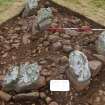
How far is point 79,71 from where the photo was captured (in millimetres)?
3133

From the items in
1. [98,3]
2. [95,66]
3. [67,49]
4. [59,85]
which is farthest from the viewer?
[98,3]

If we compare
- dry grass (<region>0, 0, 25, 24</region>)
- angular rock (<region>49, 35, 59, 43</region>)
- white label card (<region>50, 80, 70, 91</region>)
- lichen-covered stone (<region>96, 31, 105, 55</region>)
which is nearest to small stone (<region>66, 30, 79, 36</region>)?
angular rock (<region>49, 35, 59, 43</region>)

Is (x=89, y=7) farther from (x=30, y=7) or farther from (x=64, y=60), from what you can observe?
(x=64, y=60)

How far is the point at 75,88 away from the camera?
3.22 meters

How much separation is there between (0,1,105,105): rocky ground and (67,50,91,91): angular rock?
72 millimetres

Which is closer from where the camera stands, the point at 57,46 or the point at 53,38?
the point at 57,46

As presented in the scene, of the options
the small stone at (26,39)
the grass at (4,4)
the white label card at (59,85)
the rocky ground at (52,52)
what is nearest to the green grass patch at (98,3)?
the rocky ground at (52,52)

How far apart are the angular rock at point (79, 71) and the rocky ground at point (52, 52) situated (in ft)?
0.24

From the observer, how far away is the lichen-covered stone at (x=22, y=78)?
10.3 ft

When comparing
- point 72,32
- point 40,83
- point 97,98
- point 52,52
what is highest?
point 72,32

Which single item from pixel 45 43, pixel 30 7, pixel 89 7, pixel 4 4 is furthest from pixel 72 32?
pixel 4 4

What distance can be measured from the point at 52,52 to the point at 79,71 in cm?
58

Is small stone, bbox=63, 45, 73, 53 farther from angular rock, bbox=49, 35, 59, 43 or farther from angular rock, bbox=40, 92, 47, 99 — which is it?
angular rock, bbox=40, 92, 47, 99

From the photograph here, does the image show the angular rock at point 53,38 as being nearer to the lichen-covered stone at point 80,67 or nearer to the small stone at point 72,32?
the small stone at point 72,32
